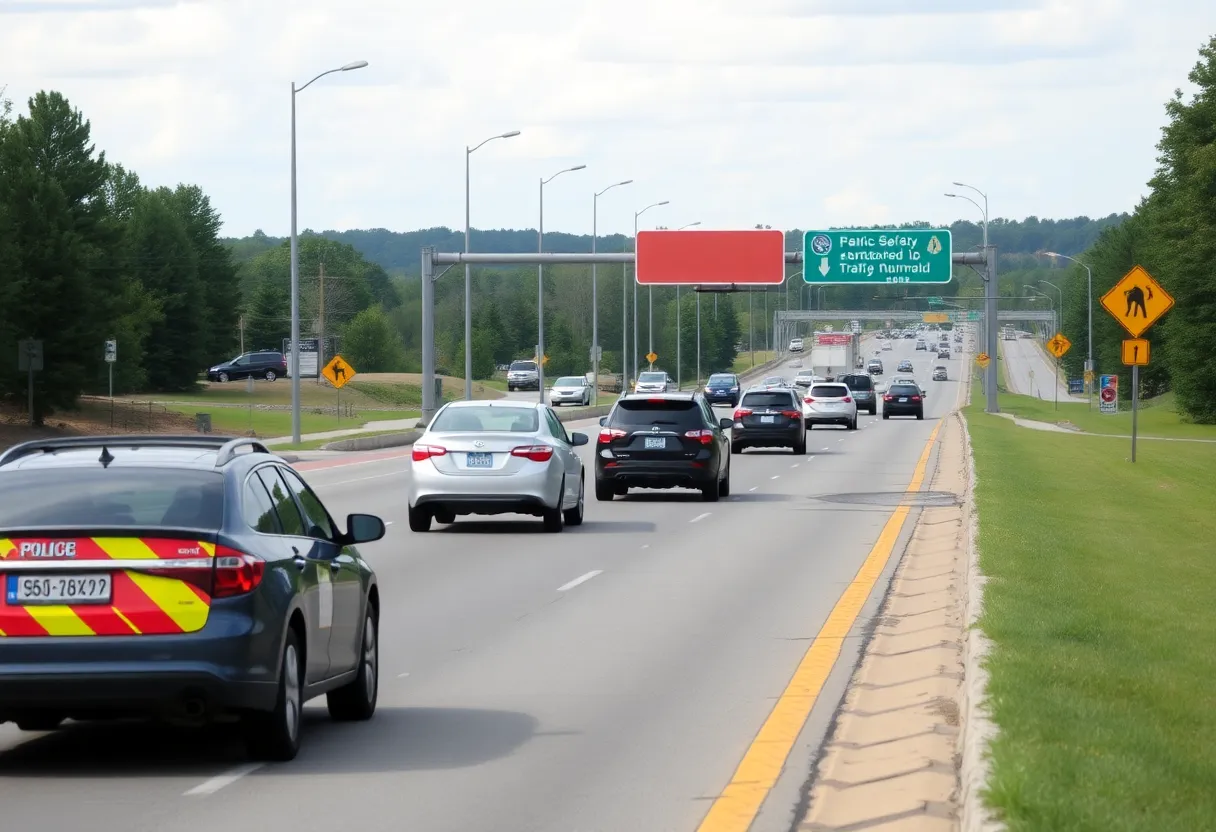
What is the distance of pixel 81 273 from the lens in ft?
214

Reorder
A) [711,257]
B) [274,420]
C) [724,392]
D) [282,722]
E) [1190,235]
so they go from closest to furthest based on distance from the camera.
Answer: [282,722] < [711,257] < [274,420] < [1190,235] < [724,392]

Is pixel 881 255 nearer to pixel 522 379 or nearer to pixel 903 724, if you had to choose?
pixel 522 379

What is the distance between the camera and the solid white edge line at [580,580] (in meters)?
17.1

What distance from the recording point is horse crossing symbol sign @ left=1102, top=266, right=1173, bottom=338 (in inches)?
1404

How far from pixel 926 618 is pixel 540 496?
28.7ft

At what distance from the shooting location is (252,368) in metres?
113

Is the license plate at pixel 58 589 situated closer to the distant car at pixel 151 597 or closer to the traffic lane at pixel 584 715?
the distant car at pixel 151 597

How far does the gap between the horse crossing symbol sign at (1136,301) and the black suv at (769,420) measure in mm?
9999

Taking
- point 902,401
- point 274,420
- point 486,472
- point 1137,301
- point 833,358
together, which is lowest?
point 274,420

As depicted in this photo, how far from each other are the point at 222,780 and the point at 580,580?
9.40 metres

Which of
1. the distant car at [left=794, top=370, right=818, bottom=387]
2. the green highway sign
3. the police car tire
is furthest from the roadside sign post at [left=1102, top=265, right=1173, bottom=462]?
the distant car at [left=794, top=370, right=818, bottom=387]

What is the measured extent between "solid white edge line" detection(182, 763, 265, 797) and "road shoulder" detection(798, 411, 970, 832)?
2.60 metres

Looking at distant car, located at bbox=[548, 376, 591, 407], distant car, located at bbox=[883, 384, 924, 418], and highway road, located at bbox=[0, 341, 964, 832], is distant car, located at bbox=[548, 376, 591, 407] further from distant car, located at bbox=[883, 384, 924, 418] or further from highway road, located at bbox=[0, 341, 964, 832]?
highway road, located at bbox=[0, 341, 964, 832]

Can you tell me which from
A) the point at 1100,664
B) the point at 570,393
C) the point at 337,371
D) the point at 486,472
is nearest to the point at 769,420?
the point at 337,371
